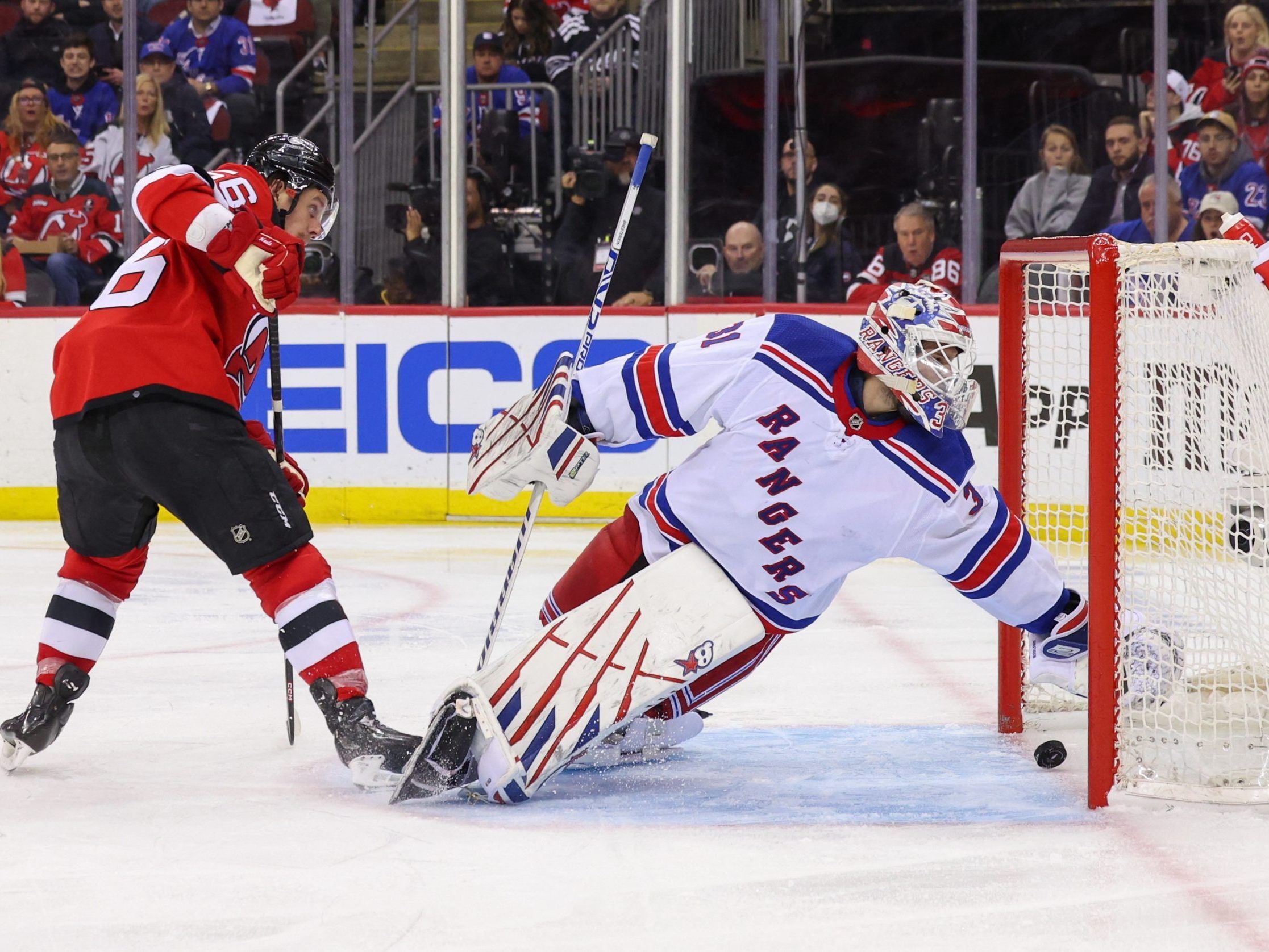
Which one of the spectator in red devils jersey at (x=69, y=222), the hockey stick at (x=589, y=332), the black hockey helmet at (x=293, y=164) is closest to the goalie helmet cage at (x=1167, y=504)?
the hockey stick at (x=589, y=332)

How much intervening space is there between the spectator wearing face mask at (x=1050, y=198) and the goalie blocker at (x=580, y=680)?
453 cm

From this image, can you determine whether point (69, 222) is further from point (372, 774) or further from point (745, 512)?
point (745, 512)

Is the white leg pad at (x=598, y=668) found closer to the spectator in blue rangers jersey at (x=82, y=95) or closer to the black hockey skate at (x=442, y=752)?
the black hockey skate at (x=442, y=752)

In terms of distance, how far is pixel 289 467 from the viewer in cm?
268

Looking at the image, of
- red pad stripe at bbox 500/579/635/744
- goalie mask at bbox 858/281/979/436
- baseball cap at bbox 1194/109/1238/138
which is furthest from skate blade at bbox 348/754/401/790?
baseball cap at bbox 1194/109/1238/138

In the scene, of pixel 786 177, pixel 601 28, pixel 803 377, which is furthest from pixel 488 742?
pixel 601 28

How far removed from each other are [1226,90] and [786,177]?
6.00 feet

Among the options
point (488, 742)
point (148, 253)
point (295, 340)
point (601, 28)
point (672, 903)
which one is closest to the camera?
point (672, 903)

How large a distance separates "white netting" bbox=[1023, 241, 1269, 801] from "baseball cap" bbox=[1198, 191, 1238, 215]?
3742 millimetres

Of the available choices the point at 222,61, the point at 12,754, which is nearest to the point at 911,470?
the point at 12,754

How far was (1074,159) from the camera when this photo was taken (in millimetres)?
6508

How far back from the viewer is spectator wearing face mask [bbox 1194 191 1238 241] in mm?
6082

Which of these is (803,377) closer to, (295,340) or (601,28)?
(295,340)

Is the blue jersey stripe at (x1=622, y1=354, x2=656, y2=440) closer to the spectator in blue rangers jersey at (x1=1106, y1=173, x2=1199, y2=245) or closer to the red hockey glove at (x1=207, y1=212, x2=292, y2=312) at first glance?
the red hockey glove at (x1=207, y1=212, x2=292, y2=312)
